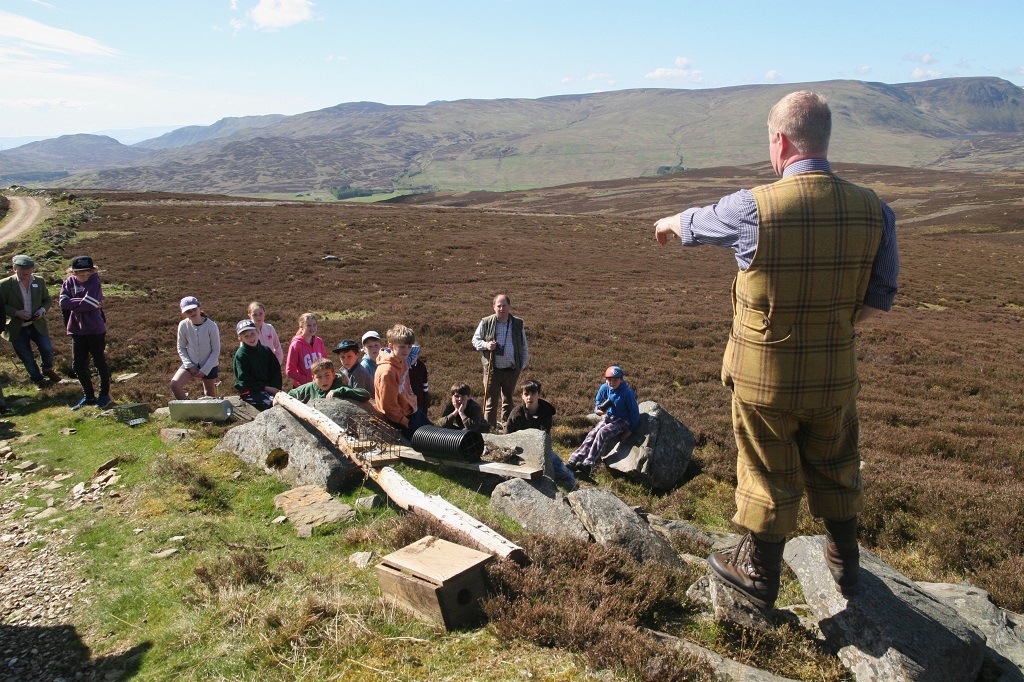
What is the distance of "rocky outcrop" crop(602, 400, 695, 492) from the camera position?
916 centimetres

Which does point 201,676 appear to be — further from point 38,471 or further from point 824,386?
point 38,471

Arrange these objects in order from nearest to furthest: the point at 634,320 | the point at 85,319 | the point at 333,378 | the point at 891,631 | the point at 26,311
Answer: the point at 891,631 → the point at 333,378 → the point at 85,319 → the point at 26,311 → the point at 634,320

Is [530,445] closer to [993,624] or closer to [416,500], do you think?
[416,500]

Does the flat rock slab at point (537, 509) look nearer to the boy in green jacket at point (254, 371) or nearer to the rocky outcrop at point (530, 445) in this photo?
the rocky outcrop at point (530, 445)

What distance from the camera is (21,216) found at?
168 feet

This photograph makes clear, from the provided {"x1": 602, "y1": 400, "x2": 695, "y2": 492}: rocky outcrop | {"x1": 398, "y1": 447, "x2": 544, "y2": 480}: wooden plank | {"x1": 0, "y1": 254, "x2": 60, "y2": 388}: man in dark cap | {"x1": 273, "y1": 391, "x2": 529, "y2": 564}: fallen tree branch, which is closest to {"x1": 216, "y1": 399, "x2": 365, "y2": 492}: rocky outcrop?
{"x1": 273, "y1": 391, "x2": 529, "y2": 564}: fallen tree branch

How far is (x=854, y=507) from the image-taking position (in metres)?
3.38

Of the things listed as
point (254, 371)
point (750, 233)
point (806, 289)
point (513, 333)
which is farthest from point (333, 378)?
point (806, 289)

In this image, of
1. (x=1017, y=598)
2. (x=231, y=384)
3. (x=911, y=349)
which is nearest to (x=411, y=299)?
(x=231, y=384)

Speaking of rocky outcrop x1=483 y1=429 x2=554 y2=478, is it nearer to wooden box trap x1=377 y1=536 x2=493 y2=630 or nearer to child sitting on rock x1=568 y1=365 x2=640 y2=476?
child sitting on rock x1=568 y1=365 x2=640 y2=476

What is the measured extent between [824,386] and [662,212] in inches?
3097

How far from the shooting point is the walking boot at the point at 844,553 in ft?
11.5

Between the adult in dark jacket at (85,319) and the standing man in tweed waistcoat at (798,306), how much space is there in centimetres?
965

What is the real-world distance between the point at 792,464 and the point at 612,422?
6.38 m
